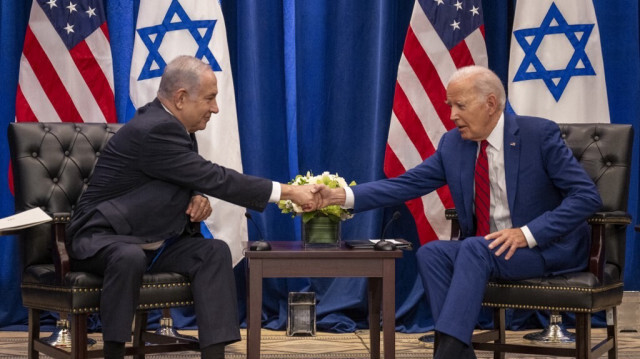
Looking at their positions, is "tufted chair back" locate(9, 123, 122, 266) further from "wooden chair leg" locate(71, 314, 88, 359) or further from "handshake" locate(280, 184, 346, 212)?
"handshake" locate(280, 184, 346, 212)

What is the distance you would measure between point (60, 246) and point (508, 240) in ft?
5.99

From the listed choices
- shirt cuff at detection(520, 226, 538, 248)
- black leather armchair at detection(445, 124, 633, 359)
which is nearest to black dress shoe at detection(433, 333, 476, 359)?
black leather armchair at detection(445, 124, 633, 359)

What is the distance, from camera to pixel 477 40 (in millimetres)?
5293

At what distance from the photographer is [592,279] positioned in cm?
364

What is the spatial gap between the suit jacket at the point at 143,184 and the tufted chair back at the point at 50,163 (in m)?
0.49

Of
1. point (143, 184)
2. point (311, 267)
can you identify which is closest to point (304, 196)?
point (311, 267)

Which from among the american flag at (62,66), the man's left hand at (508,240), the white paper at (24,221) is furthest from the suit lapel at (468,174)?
the american flag at (62,66)

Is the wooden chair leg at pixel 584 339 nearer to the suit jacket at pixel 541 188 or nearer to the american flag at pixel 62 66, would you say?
the suit jacket at pixel 541 188

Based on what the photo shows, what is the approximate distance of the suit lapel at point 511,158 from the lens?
387cm

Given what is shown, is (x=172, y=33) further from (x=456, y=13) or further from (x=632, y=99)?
(x=632, y=99)

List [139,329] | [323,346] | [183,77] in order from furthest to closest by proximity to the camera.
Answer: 1. [323,346]
2. [139,329]
3. [183,77]

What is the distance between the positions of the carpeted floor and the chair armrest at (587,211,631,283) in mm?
990

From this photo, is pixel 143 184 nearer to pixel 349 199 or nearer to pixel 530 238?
pixel 349 199

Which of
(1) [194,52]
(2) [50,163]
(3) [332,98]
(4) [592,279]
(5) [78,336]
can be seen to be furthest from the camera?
(3) [332,98]
